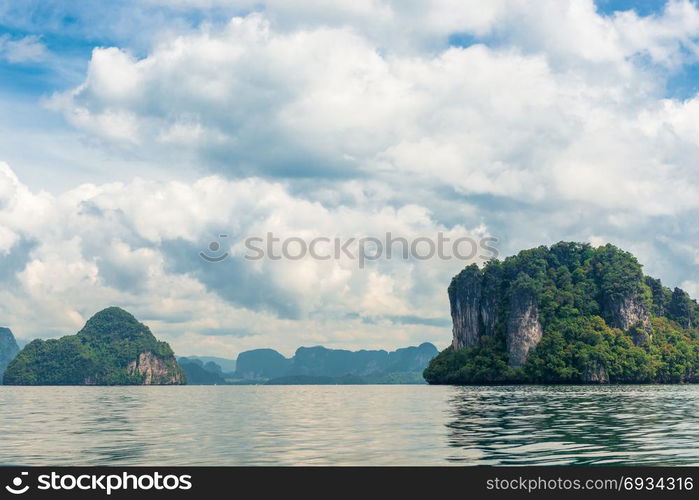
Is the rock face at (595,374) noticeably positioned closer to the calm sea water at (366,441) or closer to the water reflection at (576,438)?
the water reflection at (576,438)

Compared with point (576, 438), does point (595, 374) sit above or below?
below

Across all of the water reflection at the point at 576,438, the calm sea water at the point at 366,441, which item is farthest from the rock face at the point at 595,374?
the calm sea water at the point at 366,441

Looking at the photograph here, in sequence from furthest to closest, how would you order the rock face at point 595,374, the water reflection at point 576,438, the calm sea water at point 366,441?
the rock face at point 595,374
the calm sea water at point 366,441
the water reflection at point 576,438

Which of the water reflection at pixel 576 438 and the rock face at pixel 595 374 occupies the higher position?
the water reflection at pixel 576 438

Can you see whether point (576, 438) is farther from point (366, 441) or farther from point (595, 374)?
point (595, 374)

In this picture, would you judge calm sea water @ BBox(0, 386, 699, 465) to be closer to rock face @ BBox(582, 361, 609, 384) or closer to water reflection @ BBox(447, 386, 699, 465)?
water reflection @ BBox(447, 386, 699, 465)

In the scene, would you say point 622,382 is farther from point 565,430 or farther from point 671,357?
point 565,430

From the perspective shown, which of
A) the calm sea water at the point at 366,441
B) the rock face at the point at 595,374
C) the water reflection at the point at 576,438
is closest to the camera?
the water reflection at the point at 576,438

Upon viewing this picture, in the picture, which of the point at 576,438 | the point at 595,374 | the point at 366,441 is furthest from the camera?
the point at 595,374

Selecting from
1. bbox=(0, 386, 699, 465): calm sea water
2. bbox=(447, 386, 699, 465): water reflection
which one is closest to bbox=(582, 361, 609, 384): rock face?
bbox=(447, 386, 699, 465): water reflection

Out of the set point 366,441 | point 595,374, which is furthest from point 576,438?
point 595,374
